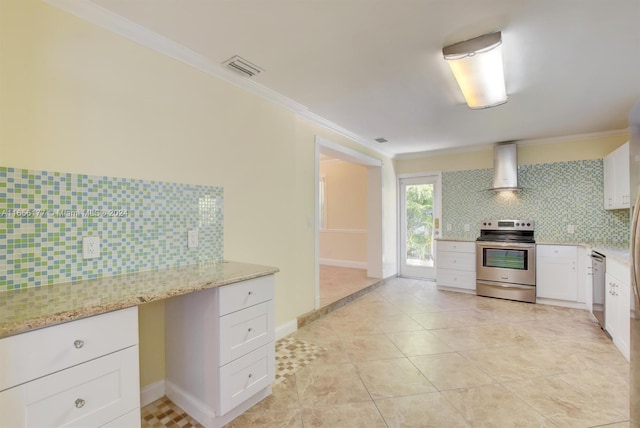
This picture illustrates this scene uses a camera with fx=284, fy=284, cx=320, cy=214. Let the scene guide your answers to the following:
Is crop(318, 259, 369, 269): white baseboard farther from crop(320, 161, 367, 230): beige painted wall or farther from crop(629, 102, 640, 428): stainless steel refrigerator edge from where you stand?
crop(629, 102, 640, 428): stainless steel refrigerator edge

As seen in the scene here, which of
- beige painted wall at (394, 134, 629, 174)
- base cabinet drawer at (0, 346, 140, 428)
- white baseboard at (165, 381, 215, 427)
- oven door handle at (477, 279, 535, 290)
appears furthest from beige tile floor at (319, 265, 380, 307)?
base cabinet drawer at (0, 346, 140, 428)

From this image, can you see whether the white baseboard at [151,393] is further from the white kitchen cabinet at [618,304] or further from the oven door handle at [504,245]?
the oven door handle at [504,245]

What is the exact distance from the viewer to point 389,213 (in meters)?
5.38

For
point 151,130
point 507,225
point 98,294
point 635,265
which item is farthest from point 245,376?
point 507,225

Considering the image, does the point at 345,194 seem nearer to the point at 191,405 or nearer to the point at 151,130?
the point at 151,130

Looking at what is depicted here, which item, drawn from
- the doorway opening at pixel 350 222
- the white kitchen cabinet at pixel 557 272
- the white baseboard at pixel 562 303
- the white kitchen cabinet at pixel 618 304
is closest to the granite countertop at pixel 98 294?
the white kitchen cabinet at pixel 618 304

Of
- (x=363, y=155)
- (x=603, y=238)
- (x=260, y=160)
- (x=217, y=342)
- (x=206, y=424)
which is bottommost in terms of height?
(x=206, y=424)

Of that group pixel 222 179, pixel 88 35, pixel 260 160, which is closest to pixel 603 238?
pixel 260 160

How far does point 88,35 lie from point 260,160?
139 centimetres

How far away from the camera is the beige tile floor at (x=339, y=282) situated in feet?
13.3

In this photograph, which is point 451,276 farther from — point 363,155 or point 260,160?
point 260,160

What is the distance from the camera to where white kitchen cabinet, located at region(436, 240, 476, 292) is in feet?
14.8

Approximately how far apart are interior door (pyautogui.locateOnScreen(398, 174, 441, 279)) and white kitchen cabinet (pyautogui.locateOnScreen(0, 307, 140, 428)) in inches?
196

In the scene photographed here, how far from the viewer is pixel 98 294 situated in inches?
51.5
